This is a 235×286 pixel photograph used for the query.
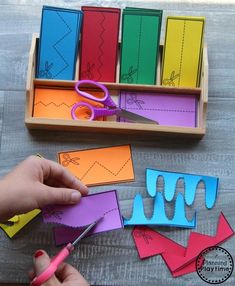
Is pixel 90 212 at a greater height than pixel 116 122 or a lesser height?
lesser

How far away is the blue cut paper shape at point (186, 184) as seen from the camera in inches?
31.0

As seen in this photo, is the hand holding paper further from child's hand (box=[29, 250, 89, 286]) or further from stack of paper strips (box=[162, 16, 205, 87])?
stack of paper strips (box=[162, 16, 205, 87])

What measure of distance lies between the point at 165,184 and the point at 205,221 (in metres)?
0.08

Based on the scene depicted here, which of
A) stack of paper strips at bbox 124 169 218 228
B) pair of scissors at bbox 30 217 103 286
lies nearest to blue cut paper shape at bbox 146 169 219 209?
stack of paper strips at bbox 124 169 218 228

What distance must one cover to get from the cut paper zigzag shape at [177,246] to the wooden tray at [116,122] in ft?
0.50

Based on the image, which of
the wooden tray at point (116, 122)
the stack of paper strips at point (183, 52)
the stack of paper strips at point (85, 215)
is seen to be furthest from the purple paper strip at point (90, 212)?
the stack of paper strips at point (183, 52)

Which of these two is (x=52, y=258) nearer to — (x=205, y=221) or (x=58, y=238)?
(x=58, y=238)

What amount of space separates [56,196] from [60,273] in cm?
11

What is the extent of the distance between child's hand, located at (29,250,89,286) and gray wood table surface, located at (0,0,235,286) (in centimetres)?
4

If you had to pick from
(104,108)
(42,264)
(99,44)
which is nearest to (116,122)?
(104,108)

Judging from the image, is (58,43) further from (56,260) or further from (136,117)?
(56,260)

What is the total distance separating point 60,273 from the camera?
0.72m

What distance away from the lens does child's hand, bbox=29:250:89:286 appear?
2.28 ft

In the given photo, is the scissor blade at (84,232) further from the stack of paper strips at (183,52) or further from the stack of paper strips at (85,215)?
the stack of paper strips at (183,52)
